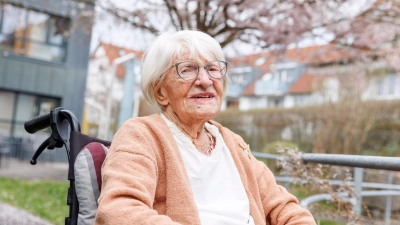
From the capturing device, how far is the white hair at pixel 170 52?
5.92ft

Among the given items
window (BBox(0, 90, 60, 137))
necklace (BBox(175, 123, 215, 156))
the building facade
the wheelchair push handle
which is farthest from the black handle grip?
window (BBox(0, 90, 60, 137))

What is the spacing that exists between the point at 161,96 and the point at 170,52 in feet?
0.64

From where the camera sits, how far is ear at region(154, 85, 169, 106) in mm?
1869

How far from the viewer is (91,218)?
161cm

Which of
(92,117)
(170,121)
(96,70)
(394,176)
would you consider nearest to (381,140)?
(394,176)

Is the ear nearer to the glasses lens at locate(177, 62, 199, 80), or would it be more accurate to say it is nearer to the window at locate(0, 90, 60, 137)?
the glasses lens at locate(177, 62, 199, 80)

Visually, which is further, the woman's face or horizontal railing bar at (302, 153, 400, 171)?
the woman's face

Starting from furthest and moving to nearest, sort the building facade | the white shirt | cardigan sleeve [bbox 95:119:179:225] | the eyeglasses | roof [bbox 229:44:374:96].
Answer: the building facade → roof [bbox 229:44:374:96] → the eyeglasses → the white shirt → cardigan sleeve [bbox 95:119:179:225]

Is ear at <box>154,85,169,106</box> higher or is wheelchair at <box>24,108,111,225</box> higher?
ear at <box>154,85,169,106</box>

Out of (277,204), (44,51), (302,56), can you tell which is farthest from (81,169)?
(44,51)

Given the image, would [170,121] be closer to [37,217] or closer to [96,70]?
[37,217]

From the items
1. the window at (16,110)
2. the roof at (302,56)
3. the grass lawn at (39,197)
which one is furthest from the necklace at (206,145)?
the window at (16,110)

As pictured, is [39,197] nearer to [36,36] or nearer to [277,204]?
[277,204]

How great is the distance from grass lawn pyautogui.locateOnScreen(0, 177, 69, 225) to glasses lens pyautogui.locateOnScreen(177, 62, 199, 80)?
3457 mm
